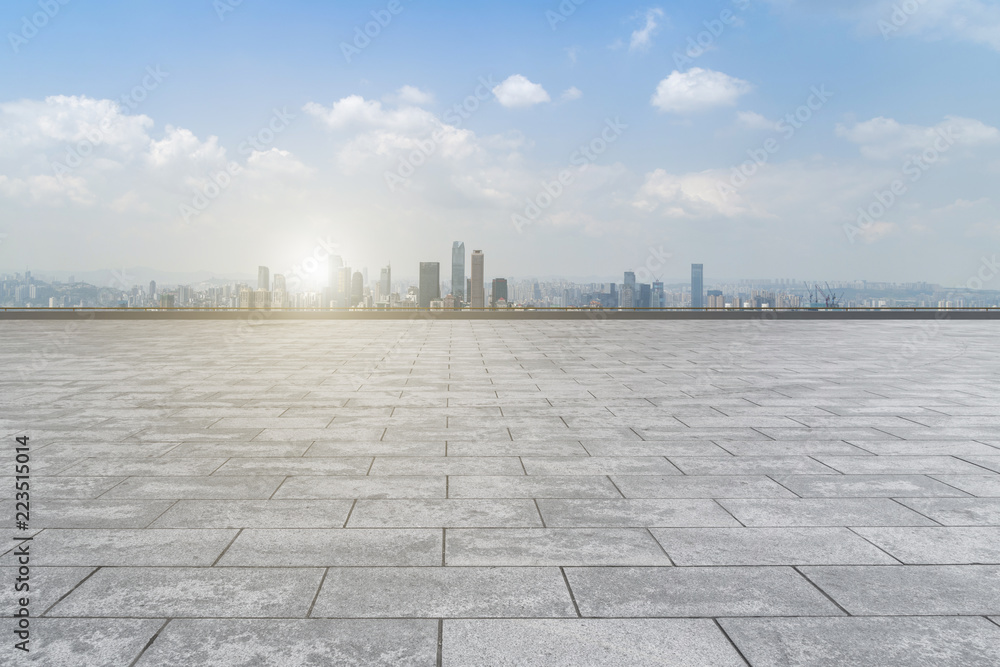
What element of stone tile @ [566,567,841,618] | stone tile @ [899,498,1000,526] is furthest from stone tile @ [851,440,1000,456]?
stone tile @ [566,567,841,618]

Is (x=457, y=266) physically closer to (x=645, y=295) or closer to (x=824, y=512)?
(x=645, y=295)

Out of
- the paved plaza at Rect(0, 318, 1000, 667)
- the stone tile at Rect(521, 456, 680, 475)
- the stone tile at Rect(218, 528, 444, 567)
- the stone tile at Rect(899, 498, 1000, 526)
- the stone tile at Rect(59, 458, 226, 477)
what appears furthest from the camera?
the stone tile at Rect(521, 456, 680, 475)

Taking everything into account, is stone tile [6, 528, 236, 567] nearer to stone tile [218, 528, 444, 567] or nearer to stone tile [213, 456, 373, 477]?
stone tile [218, 528, 444, 567]

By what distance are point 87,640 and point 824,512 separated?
4764 millimetres

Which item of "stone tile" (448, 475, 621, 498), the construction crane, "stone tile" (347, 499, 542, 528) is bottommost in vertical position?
"stone tile" (347, 499, 542, 528)

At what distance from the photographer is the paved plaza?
3045 millimetres

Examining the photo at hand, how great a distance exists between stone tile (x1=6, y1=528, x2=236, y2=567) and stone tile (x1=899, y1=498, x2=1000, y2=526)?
5094 mm

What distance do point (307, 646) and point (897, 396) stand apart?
9.78 meters

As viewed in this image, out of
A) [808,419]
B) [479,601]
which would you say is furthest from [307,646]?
[808,419]

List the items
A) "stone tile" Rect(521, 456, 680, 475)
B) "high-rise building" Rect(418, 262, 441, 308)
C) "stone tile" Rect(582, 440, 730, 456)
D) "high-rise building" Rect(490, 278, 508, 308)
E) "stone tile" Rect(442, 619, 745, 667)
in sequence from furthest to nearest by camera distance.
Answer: "high-rise building" Rect(418, 262, 441, 308) → "high-rise building" Rect(490, 278, 508, 308) → "stone tile" Rect(582, 440, 730, 456) → "stone tile" Rect(521, 456, 680, 475) → "stone tile" Rect(442, 619, 745, 667)

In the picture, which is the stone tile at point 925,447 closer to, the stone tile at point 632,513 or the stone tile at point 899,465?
the stone tile at point 899,465

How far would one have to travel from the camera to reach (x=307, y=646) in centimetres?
296

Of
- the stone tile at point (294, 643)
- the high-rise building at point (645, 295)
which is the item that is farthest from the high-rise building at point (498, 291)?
the stone tile at point (294, 643)

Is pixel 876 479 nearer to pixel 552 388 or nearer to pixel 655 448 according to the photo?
pixel 655 448
